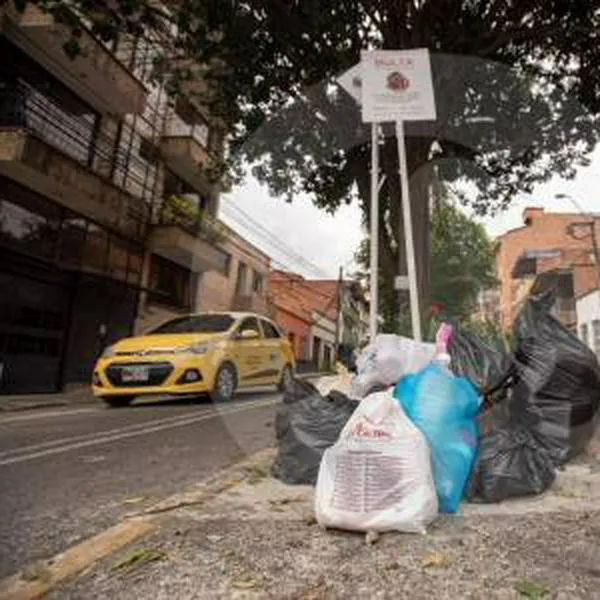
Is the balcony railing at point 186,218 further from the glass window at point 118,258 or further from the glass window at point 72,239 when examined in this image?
the glass window at point 72,239

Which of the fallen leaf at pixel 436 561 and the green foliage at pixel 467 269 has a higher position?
the green foliage at pixel 467 269

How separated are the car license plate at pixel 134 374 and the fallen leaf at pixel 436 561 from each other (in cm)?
686

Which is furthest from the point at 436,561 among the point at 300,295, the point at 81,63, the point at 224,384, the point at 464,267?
the point at 300,295

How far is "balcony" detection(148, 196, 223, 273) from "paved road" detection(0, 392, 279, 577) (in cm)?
966

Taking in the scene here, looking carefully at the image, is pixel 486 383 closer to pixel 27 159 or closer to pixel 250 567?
pixel 250 567

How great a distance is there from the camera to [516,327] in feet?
14.8

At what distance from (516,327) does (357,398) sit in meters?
1.29

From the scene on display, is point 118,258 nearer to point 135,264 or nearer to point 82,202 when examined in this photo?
point 135,264

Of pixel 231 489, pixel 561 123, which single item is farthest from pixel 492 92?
pixel 231 489

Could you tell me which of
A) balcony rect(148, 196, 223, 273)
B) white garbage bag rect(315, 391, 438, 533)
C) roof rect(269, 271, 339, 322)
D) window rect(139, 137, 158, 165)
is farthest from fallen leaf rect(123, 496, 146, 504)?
roof rect(269, 271, 339, 322)

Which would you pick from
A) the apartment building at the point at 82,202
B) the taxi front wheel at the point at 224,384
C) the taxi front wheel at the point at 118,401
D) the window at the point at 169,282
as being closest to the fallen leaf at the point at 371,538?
the taxi front wheel at the point at 224,384

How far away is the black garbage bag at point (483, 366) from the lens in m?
4.03

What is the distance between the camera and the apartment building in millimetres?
12891

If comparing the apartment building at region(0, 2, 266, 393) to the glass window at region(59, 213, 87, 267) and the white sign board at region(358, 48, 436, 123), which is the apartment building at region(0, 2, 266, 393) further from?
the white sign board at region(358, 48, 436, 123)
